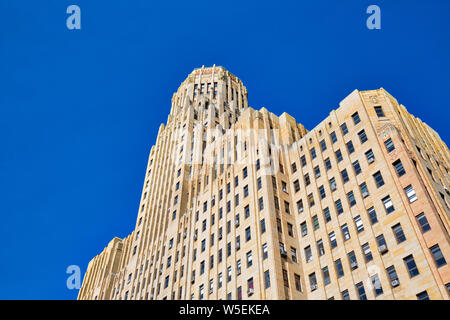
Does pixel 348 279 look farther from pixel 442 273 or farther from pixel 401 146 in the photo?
pixel 401 146

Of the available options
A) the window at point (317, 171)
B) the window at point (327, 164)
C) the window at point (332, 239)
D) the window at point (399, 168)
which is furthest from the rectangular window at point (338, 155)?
the window at point (332, 239)

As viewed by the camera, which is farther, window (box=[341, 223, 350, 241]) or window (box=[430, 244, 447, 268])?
window (box=[341, 223, 350, 241])

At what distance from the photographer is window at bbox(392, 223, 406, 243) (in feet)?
143

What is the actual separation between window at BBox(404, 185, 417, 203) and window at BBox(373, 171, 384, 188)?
126 inches

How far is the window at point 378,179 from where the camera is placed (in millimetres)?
49188

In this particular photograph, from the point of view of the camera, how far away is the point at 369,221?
47.5 m

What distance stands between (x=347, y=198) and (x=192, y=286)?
22657 millimetres

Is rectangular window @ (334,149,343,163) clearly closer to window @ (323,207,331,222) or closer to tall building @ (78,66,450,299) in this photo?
tall building @ (78,66,450,299)

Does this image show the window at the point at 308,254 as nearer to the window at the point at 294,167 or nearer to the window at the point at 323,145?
the window at the point at 294,167

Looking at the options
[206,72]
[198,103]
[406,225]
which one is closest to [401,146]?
[406,225]

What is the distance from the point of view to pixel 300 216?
56750mm

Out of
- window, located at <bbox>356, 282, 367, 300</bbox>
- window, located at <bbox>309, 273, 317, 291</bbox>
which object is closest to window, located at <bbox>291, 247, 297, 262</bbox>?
window, located at <bbox>309, 273, 317, 291</bbox>

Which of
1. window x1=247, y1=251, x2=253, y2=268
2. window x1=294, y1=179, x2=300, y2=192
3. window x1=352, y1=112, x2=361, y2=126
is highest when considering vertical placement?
window x1=352, y1=112, x2=361, y2=126
